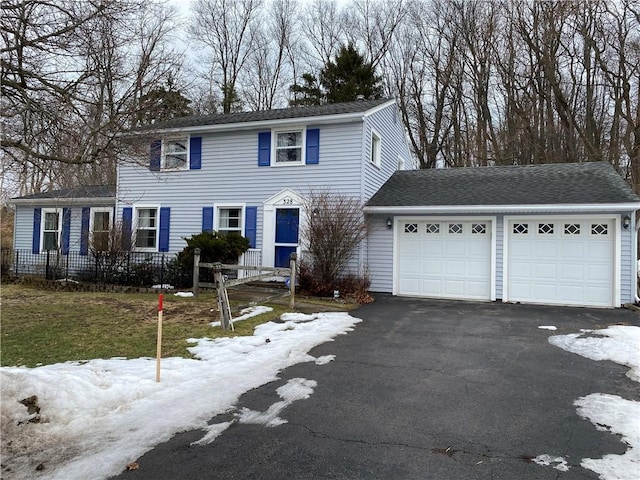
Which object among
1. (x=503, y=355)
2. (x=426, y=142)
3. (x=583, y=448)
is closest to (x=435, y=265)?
(x=503, y=355)

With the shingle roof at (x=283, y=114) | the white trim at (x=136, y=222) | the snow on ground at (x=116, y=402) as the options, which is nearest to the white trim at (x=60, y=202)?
the white trim at (x=136, y=222)

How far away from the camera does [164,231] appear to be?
14.7 metres

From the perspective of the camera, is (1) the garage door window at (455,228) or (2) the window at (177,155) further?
(2) the window at (177,155)

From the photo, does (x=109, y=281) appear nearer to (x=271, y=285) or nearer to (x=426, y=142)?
(x=271, y=285)

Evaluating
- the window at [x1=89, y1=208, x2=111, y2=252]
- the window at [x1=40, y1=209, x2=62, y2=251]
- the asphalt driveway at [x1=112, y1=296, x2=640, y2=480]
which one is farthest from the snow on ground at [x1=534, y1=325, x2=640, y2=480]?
the window at [x1=40, y1=209, x2=62, y2=251]

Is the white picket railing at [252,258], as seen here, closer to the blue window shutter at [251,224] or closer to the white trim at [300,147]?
the blue window shutter at [251,224]

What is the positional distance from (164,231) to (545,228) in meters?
11.9

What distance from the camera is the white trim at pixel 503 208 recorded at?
10078 millimetres

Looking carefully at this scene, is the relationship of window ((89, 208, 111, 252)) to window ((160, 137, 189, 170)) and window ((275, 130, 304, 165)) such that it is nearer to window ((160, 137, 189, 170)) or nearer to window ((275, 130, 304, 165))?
window ((160, 137, 189, 170))

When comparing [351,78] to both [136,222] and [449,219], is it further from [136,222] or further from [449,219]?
[449,219]

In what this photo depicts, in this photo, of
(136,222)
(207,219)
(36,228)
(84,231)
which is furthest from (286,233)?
(36,228)

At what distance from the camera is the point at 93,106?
5.85 m

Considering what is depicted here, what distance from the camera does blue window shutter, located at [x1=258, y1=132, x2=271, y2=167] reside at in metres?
13.5

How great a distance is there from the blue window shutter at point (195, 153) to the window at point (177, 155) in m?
0.19
